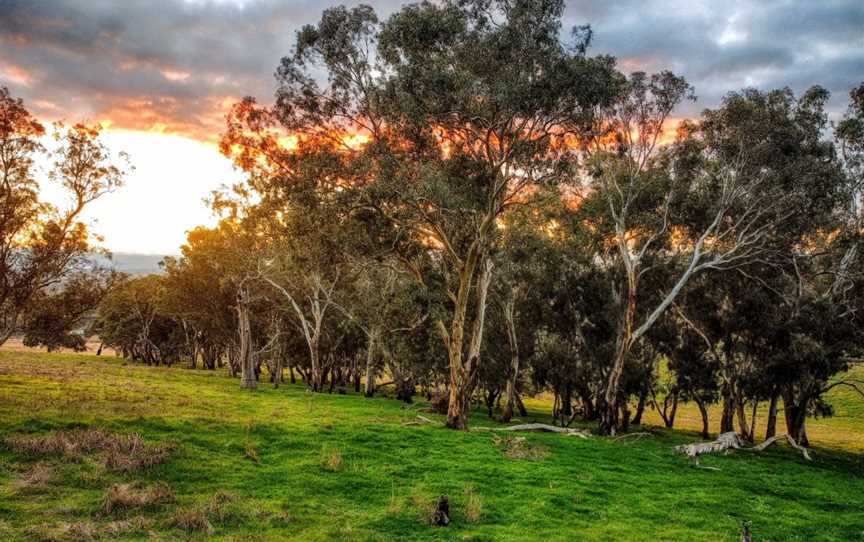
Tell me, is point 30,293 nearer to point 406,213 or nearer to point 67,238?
point 67,238

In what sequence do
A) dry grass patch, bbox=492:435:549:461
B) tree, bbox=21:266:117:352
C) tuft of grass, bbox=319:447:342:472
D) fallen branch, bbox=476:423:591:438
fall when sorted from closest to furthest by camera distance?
tuft of grass, bbox=319:447:342:472
dry grass patch, bbox=492:435:549:461
tree, bbox=21:266:117:352
fallen branch, bbox=476:423:591:438

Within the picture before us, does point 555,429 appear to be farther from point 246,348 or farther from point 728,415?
point 246,348

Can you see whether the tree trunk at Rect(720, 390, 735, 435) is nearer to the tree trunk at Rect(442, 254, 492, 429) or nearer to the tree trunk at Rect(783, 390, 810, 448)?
the tree trunk at Rect(783, 390, 810, 448)

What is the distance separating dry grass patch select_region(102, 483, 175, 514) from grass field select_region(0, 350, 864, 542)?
0.05 meters

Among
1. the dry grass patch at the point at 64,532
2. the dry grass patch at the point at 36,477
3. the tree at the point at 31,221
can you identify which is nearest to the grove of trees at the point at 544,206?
the tree at the point at 31,221

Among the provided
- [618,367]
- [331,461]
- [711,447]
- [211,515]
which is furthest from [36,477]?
[711,447]

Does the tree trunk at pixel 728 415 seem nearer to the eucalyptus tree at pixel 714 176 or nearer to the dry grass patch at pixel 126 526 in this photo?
the eucalyptus tree at pixel 714 176

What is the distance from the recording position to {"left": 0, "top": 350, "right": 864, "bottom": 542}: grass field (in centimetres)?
1279

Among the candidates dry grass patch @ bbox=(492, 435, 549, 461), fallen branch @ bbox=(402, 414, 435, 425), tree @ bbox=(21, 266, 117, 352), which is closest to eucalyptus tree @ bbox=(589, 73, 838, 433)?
dry grass patch @ bbox=(492, 435, 549, 461)

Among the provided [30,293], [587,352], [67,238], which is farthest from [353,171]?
[587,352]

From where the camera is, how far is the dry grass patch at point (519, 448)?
899 inches

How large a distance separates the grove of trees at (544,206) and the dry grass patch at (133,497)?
53.4ft

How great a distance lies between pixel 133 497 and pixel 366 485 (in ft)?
21.3

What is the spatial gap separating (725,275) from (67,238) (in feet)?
135
